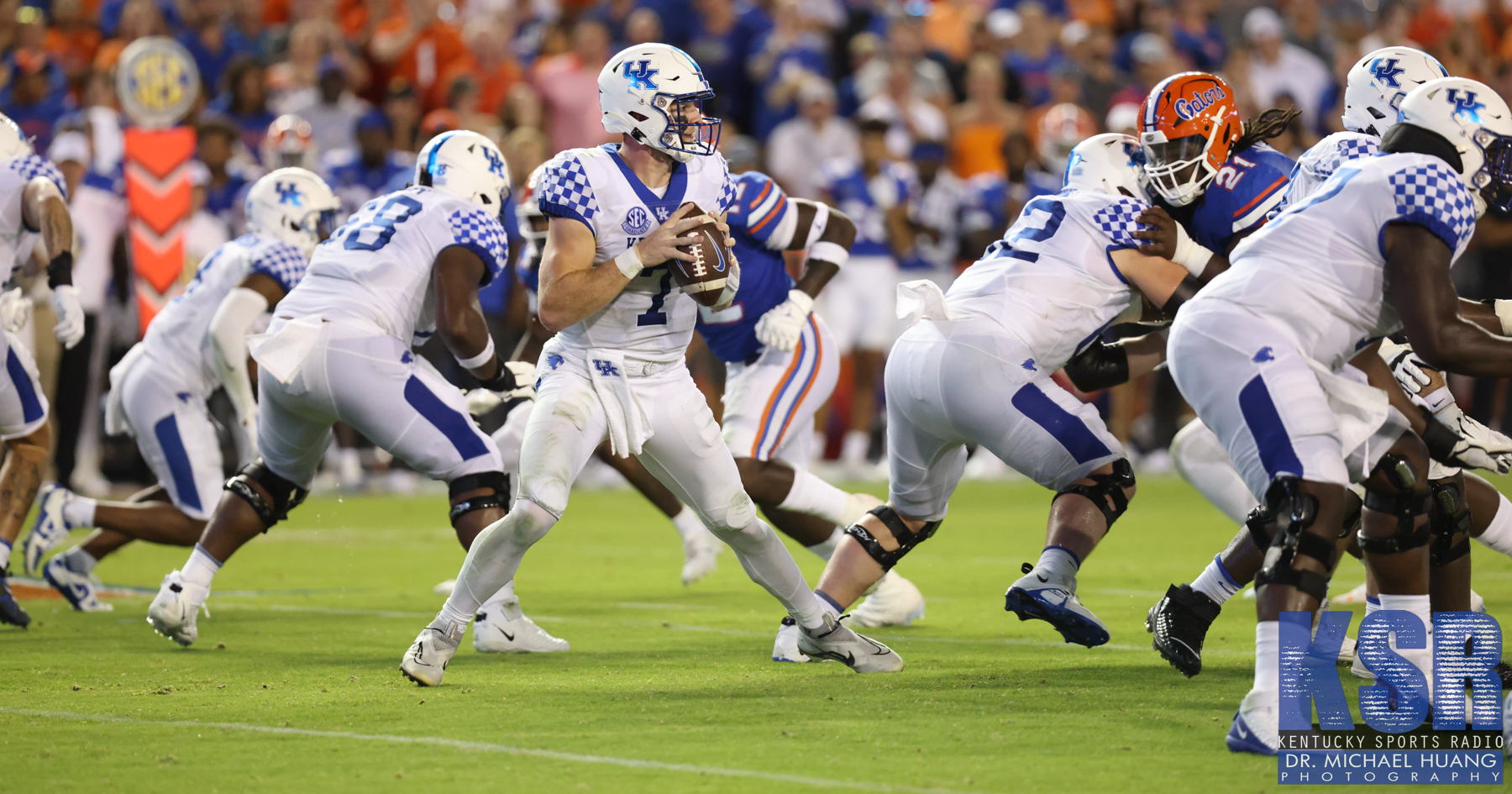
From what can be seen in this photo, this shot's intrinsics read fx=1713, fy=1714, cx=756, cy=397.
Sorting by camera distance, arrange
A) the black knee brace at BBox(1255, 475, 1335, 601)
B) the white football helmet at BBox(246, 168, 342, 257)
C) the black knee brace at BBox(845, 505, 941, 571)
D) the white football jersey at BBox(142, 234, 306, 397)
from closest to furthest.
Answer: the black knee brace at BBox(1255, 475, 1335, 601)
the black knee brace at BBox(845, 505, 941, 571)
the white football jersey at BBox(142, 234, 306, 397)
the white football helmet at BBox(246, 168, 342, 257)

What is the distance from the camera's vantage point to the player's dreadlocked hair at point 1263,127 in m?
5.80

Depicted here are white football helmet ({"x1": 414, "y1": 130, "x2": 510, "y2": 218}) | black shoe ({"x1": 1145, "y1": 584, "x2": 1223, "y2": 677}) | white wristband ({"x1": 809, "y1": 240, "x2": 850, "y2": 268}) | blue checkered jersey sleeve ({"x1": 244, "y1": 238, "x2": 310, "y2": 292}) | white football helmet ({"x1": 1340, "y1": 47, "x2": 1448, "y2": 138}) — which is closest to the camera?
black shoe ({"x1": 1145, "y1": 584, "x2": 1223, "y2": 677})

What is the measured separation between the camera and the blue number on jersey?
641cm

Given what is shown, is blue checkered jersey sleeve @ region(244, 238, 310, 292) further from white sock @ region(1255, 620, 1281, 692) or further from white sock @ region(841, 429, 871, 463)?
white sock @ region(841, 429, 871, 463)

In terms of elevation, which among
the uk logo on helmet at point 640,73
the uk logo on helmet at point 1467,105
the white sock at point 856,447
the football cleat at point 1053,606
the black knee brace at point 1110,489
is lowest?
the white sock at point 856,447

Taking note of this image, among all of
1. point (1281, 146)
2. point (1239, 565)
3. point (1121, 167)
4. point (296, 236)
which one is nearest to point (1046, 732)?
point (1239, 565)

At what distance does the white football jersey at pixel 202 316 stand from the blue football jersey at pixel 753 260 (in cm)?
195

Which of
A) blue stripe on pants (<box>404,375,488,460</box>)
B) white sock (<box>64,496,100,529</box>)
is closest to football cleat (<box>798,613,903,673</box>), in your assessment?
blue stripe on pants (<box>404,375,488,460</box>)

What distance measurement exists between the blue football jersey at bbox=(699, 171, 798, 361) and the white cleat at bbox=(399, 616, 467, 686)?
2166mm

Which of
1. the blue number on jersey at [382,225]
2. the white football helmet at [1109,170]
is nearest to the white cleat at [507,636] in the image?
the blue number on jersey at [382,225]

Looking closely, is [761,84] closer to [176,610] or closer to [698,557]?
[698,557]

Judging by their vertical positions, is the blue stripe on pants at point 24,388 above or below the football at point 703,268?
below

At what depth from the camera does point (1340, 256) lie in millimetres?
4559

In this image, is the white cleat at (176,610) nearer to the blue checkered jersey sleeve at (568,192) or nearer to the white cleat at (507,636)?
the white cleat at (507,636)
